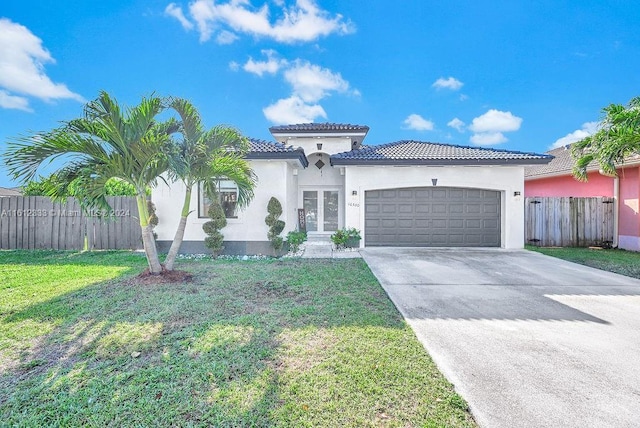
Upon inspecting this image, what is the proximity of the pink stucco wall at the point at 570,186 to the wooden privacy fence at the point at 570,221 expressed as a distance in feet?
A: 3.77

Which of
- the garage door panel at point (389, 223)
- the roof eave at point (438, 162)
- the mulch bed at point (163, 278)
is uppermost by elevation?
the roof eave at point (438, 162)

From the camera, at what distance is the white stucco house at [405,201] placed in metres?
11.1

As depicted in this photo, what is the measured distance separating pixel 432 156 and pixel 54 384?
12.3m

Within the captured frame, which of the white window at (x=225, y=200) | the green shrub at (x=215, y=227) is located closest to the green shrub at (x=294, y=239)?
the white window at (x=225, y=200)

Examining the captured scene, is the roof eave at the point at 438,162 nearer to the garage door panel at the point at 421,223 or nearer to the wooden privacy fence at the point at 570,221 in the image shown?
the garage door panel at the point at 421,223

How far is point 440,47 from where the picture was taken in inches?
623

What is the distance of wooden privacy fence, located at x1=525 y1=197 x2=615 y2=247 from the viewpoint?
13141mm

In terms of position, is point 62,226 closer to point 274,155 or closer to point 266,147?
point 266,147

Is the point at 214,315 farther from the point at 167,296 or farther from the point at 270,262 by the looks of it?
the point at 270,262

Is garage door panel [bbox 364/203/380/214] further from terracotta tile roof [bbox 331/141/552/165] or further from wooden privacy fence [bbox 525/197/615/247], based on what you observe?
wooden privacy fence [bbox 525/197/615/247]

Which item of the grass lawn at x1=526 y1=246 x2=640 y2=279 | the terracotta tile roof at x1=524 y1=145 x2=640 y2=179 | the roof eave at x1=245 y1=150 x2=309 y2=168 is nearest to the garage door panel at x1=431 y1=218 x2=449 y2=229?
the grass lawn at x1=526 y1=246 x2=640 y2=279

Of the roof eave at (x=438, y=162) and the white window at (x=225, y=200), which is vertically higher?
the roof eave at (x=438, y=162)

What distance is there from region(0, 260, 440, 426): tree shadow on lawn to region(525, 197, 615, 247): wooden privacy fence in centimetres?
1100

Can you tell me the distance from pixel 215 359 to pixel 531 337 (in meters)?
4.27
